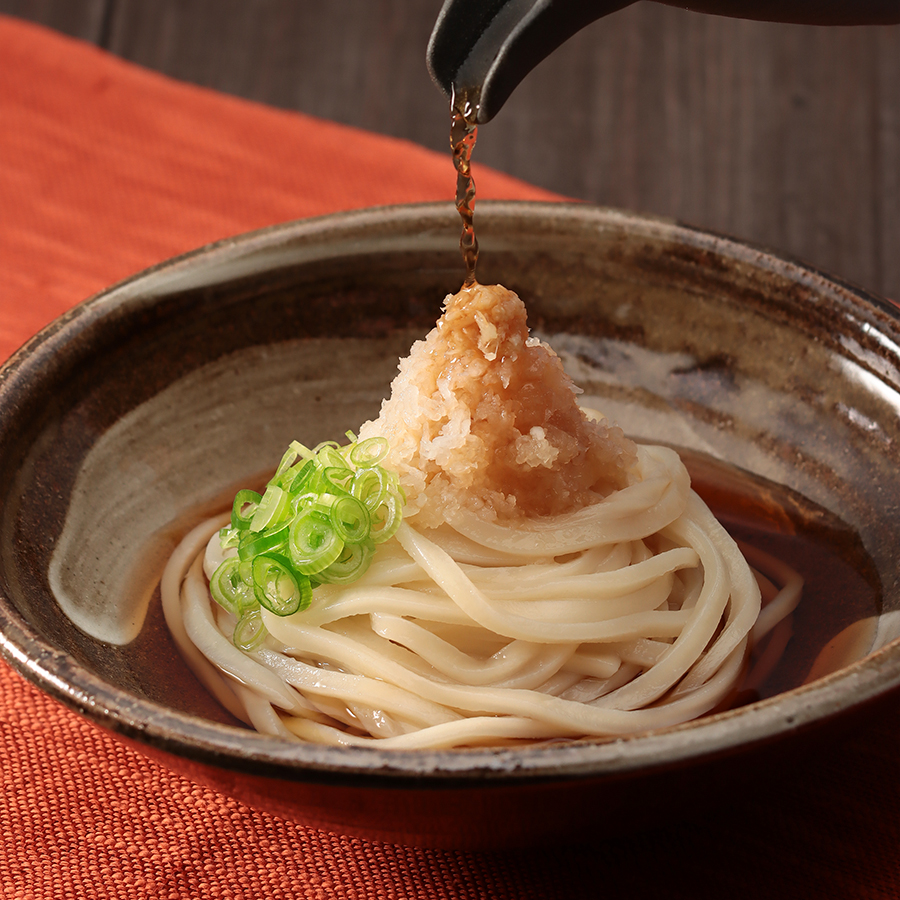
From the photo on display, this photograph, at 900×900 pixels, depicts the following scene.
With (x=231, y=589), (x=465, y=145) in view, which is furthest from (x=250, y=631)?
(x=465, y=145)

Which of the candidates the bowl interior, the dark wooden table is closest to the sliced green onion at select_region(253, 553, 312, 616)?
the bowl interior

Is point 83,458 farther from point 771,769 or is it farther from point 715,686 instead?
point 771,769

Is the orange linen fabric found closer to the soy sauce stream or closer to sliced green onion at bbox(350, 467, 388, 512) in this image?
sliced green onion at bbox(350, 467, 388, 512)

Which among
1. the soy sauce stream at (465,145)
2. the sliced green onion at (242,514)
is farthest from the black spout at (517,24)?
the sliced green onion at (242,514)

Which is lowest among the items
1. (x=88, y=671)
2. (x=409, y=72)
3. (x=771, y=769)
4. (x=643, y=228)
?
(x=88, y=671)

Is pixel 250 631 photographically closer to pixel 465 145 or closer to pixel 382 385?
pixel 382 385

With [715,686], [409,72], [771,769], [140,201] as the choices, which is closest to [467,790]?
[771,769]
